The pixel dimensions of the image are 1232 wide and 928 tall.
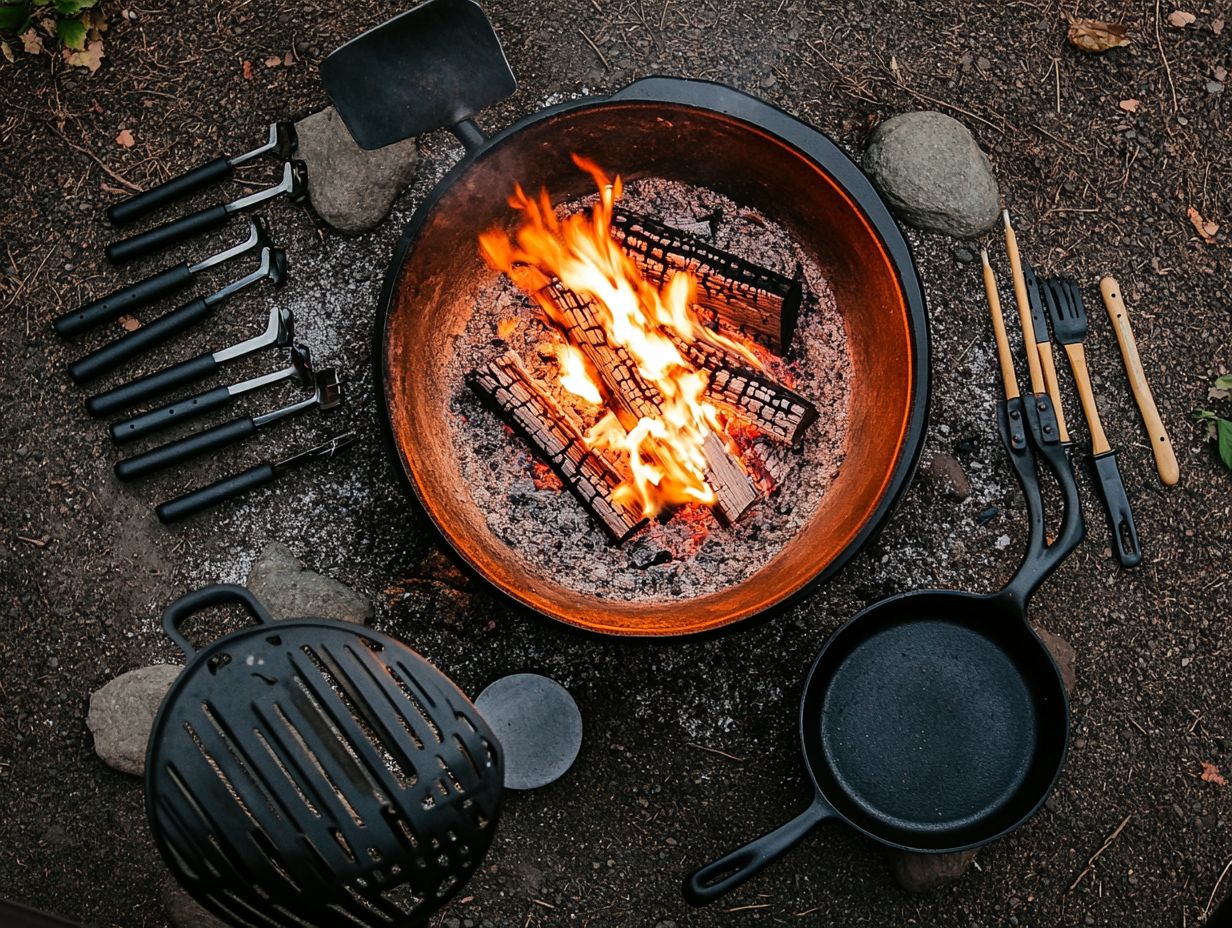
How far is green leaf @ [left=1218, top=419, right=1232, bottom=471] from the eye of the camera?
102 inches

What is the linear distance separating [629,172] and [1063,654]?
1711 mm

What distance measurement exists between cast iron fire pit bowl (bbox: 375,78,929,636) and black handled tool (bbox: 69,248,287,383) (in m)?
0.57

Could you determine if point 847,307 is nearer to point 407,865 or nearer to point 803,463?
point 803,463

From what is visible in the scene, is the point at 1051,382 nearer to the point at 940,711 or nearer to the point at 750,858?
the point at 940,711

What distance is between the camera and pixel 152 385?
251 centimetres

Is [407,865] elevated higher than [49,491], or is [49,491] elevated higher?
[49,491]

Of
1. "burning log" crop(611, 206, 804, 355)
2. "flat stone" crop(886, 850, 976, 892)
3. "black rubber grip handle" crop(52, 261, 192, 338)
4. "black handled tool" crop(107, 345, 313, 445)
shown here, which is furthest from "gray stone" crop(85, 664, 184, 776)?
"flat stone" crop(886, 850, 976, 892)

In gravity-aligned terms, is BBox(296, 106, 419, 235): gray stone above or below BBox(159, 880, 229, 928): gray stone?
above

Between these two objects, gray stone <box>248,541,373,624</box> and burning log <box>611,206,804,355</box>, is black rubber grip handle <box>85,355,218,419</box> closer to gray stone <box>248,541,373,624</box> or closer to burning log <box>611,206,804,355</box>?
gray stone <box>248,541,373,624</box>

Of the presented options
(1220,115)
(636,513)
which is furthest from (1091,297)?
(636,513)

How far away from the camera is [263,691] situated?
5.81 feet

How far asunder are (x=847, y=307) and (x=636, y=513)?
0.75 metres

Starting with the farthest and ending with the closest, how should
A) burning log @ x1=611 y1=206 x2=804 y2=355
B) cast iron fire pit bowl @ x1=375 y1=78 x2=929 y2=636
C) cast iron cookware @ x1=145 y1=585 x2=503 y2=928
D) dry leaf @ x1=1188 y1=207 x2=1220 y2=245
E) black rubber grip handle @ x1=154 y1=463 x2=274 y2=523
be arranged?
dry leaf @ x1=1188 y1=207 x2=1220 y2=245 < black rubber grip handle @ x1=154 y1=463 x2=274 y2=523 < burning log @ x1=611 y1=206 x2=804 y2=355 < cast iron fire pit bowl @ x1=375 y1=78 x2=929 y2=636 < cast iron cookware @ x1=145 y1=585 x2=503 y2=928

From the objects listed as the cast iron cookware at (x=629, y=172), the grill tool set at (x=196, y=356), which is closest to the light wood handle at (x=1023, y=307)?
the cast iron cookware at (x=629, y=172)
